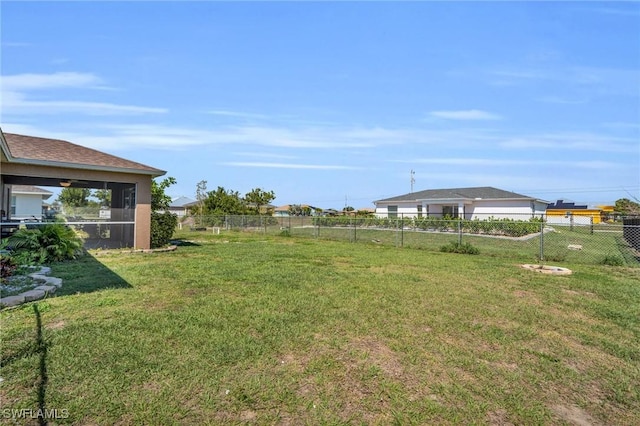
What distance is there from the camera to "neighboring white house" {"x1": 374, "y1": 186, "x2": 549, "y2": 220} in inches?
1052

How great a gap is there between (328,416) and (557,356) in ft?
8.44

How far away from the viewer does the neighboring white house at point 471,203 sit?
26719 mm

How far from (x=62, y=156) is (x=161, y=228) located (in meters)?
3.46

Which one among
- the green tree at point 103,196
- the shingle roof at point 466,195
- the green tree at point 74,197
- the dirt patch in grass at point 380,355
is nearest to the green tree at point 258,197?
the shingle roof at point 466,195

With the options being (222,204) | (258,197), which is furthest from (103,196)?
(258,197)

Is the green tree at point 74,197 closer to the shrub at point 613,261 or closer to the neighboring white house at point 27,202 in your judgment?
the neighboring white house at point 27,202

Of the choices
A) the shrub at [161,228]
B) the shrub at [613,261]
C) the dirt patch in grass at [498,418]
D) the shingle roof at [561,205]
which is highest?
the shingle roof at [561,205]

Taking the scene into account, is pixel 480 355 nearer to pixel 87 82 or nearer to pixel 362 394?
pixel 362 394

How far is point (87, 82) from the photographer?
1030 cm

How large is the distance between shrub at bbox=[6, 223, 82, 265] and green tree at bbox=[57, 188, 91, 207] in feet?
6.58

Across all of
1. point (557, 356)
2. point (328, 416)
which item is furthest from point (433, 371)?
point (557, 356)

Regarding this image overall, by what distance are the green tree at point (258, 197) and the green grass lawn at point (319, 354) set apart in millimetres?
26917

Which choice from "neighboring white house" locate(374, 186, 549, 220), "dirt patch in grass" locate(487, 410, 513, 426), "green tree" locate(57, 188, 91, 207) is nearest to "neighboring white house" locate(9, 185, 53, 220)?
"green tree" locate(57, 188, 91, 207)

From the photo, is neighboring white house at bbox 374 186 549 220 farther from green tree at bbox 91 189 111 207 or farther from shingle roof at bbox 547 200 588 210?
shingle roof at bbox 547 200 588 210
